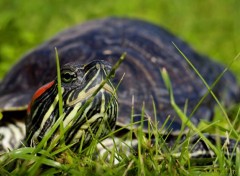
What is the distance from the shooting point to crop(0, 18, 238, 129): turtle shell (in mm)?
4238

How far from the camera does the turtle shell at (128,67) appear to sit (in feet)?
13.9

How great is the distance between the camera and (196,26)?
8430 millimetres

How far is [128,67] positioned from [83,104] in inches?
62.7

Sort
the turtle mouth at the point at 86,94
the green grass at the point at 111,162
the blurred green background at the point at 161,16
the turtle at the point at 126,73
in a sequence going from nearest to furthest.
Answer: the green grass at the point at 111,162 < the turtle mouth at the point at 86,94 < the turtle at the point at 126,73 < the blurred green background at the point at 161,16

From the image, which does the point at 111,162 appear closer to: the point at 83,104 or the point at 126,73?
the point at 83,104

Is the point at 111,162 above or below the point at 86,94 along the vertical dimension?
below

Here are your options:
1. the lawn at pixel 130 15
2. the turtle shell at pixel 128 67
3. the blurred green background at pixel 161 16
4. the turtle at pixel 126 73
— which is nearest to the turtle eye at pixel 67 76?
the turtle at pixel 126 73

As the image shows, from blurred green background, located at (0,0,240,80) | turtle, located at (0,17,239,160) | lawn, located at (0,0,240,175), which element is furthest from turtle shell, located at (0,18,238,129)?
blurred green background, located at (0,0,240,80)

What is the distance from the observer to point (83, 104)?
2.86 metres

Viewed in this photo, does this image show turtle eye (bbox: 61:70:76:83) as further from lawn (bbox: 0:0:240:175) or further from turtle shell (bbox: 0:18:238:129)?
lawn (bbox: 0:0:240:175)

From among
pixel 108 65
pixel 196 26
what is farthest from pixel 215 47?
pixel 108 65

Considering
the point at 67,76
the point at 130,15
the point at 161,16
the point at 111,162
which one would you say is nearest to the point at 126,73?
the point at 67,76

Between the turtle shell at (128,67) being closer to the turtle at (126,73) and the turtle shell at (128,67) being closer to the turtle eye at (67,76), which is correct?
the turtle at (126,73)

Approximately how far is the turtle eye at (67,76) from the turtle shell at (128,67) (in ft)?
3.35
